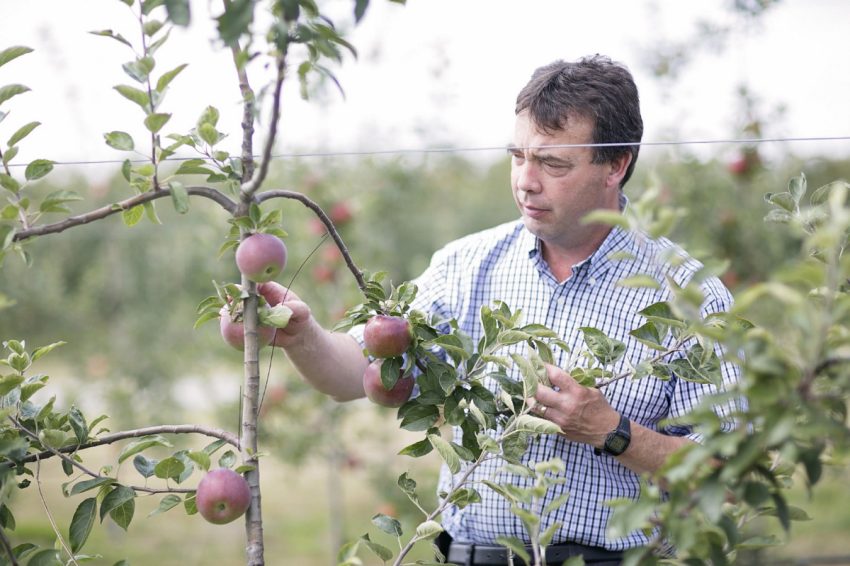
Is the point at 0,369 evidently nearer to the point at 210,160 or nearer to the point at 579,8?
the point at 579,8

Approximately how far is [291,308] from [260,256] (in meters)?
0.41

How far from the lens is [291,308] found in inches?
65.7

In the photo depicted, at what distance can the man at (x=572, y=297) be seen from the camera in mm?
1818

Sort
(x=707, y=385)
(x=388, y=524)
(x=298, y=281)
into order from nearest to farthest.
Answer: (x=388, y=524), (x=707, y=385), (x=298, y=281)

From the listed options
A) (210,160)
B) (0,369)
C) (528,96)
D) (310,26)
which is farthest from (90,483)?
(0,369)

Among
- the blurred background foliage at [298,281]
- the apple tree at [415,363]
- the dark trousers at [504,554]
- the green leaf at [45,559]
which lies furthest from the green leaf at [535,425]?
the blurred background foliage at [298,281]

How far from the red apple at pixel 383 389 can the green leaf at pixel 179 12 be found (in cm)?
75

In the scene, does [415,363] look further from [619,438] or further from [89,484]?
[89,484]

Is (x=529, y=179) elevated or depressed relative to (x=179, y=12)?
depressed

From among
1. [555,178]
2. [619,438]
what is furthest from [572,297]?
[619,438]

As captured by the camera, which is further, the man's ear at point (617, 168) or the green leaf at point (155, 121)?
the man's ear at point (617, 168)

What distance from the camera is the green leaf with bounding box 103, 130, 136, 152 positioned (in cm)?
130

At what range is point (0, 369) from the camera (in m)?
6.62

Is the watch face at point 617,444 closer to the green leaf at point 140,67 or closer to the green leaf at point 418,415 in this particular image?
the green leaf at point 418,415
